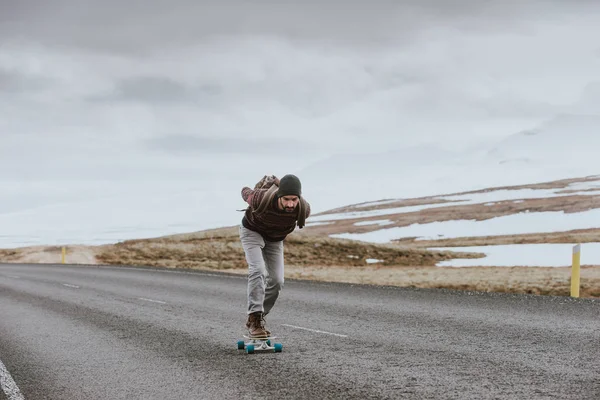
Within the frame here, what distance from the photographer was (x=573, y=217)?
6494cm

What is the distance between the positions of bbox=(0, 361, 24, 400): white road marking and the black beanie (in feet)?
10.8

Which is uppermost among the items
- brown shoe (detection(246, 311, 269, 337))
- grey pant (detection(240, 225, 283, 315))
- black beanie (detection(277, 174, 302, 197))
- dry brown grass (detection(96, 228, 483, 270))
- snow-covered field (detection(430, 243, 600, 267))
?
black beanie (detection(277, 174, 302, 197))

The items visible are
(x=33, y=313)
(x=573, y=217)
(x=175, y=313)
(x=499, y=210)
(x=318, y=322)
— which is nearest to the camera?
(x=318, y=322)

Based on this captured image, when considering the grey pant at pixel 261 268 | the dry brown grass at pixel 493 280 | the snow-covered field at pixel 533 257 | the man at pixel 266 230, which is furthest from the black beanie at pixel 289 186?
the snow-covered field at pixel 533 257

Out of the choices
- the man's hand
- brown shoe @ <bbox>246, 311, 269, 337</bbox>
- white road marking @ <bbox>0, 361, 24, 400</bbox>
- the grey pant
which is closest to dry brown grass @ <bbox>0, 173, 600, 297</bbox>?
the grey pant

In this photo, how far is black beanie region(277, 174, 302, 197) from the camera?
7133 millimetres

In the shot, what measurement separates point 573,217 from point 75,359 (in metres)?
63.9

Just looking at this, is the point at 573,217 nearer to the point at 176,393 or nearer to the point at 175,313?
the point at 175,313

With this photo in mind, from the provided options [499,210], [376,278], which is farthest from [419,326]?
[499,210]

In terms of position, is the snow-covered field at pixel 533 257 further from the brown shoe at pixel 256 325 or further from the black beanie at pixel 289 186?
the black beanie at pixel 289 186

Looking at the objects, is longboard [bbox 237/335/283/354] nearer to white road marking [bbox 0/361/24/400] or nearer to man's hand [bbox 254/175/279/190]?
man's hand [bbox 254/175/279/190]

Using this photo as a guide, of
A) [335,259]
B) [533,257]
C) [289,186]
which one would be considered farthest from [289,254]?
[289,186]

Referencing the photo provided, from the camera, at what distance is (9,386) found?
22.7 ft

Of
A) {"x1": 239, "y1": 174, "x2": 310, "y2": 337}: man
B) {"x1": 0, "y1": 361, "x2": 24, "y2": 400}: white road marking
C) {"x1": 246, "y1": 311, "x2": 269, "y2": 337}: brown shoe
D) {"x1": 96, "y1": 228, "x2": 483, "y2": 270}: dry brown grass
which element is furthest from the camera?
{"x1": 96, "y1": 228, "x2": 483, "y2": 270}: dry brown grass
